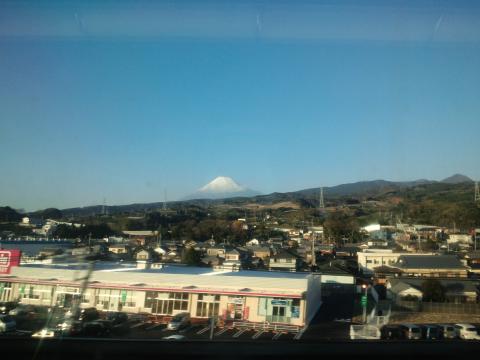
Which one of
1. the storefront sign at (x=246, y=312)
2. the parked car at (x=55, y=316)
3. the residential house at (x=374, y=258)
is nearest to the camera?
the parked car at (x=55, y=316)

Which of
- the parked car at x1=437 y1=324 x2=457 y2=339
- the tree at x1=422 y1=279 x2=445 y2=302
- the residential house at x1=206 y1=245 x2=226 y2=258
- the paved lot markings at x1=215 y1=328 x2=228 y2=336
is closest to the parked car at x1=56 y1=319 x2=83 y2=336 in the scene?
the paved lot markings at x1=215 y1=328 x2=228 y2=336

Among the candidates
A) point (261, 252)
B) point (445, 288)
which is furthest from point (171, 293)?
point (445, 288)

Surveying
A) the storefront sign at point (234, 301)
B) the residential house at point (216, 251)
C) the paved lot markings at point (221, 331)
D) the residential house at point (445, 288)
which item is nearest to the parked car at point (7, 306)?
the paved lot markings at point (221, 331)

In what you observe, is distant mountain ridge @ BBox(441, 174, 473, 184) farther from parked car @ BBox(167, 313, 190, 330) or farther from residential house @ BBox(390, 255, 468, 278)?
parked car @ BBox(167, 313, 190, 330)

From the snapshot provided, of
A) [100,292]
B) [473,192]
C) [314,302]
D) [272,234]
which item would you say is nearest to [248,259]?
[314,302]

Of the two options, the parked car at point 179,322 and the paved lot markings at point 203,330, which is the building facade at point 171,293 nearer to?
the parked car at point 179,322

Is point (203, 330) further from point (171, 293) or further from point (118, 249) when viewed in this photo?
point (118, 249)
